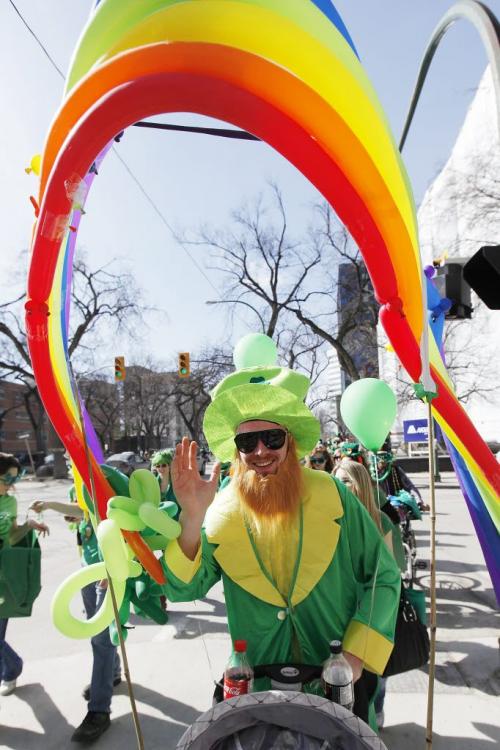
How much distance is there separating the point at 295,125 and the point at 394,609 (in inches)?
72.4

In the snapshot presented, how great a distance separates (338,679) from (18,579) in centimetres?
275

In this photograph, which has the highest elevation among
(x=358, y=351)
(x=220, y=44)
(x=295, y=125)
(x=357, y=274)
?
(x=357, y=274)

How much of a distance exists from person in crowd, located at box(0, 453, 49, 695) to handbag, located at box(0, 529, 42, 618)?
0.09 meters

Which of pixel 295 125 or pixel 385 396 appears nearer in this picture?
pixel 295 125

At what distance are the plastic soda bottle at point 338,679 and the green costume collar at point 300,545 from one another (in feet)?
0.75

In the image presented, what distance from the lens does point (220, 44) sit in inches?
69.6

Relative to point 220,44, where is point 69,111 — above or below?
below

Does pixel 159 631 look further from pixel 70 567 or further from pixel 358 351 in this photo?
pixel 358 351

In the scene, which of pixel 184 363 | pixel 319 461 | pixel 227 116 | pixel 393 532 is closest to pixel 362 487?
pixel 393 532

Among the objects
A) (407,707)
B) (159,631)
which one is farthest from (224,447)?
(159,631)

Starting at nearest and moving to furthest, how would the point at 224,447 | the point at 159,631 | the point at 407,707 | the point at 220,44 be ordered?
1. the point at 220,44
2. the point at 224,447
3. the point at 407,707
4. the point at 159,631

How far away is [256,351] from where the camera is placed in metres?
4.47

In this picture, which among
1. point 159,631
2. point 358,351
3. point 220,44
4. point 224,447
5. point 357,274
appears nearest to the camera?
point 220,44

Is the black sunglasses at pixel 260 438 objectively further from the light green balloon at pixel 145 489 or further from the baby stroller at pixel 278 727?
the baby stroller at pixel 278 727
